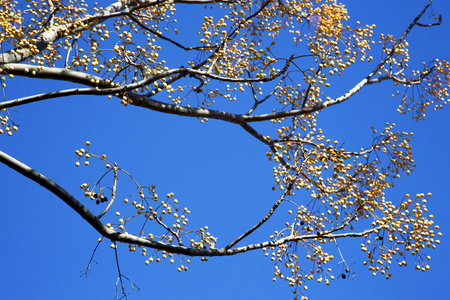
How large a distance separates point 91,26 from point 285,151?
10.3 feet

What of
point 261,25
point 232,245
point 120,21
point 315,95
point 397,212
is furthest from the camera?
point 120,21

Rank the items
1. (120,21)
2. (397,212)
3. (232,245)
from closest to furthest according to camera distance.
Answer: (232,245) < (397,212) < (120,21)

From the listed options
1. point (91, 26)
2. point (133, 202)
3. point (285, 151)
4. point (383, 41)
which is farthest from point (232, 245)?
point (383, 41)

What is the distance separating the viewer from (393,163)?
6945 millimetres

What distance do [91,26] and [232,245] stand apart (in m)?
3.78

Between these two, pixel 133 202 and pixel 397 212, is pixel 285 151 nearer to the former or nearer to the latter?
pixel 397 212

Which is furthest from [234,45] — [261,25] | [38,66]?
[38,66]

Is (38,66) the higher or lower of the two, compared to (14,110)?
higher

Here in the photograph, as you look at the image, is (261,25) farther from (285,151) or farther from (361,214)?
(361,214)

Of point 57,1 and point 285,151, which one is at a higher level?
point 57,1

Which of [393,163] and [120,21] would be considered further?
[120,21]

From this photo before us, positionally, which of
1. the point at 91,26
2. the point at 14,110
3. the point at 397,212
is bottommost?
the point at 397,212

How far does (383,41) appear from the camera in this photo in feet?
24.8

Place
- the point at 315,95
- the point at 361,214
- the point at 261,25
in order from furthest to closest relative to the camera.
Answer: the point at 261,25 < the point at 315,95 < the point at 361,214
